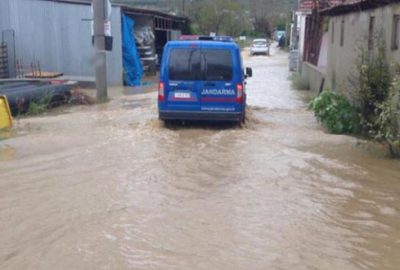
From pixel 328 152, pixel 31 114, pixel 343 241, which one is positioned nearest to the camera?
pixel 343 241

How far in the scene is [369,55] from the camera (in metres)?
12.8

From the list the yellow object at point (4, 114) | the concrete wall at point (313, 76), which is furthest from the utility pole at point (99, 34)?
the concrete wall at point (313, 76)

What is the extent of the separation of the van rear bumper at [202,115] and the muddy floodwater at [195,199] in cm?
27

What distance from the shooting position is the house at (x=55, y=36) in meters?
25.4

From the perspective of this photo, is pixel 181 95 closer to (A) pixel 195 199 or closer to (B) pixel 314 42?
(A) pixel 195 199

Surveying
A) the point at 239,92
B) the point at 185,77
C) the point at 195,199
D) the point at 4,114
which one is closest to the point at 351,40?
the point at 239,92

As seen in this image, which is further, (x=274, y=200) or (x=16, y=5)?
(x=16, y=5)

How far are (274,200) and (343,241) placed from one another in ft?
5.21

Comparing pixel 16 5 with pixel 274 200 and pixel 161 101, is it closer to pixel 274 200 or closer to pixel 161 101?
pixel 161 101

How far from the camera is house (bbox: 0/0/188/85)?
25422 millimetres

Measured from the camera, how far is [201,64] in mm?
12391

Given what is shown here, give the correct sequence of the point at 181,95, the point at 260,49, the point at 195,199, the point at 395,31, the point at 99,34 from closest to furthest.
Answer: the point at 195,199 < the point at 395,31 < the point at 181,95 < the point at 99,34 < the point at 260,49

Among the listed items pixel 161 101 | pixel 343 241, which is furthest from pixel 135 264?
pixel 161 101

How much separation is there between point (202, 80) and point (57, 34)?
14.7 meters
